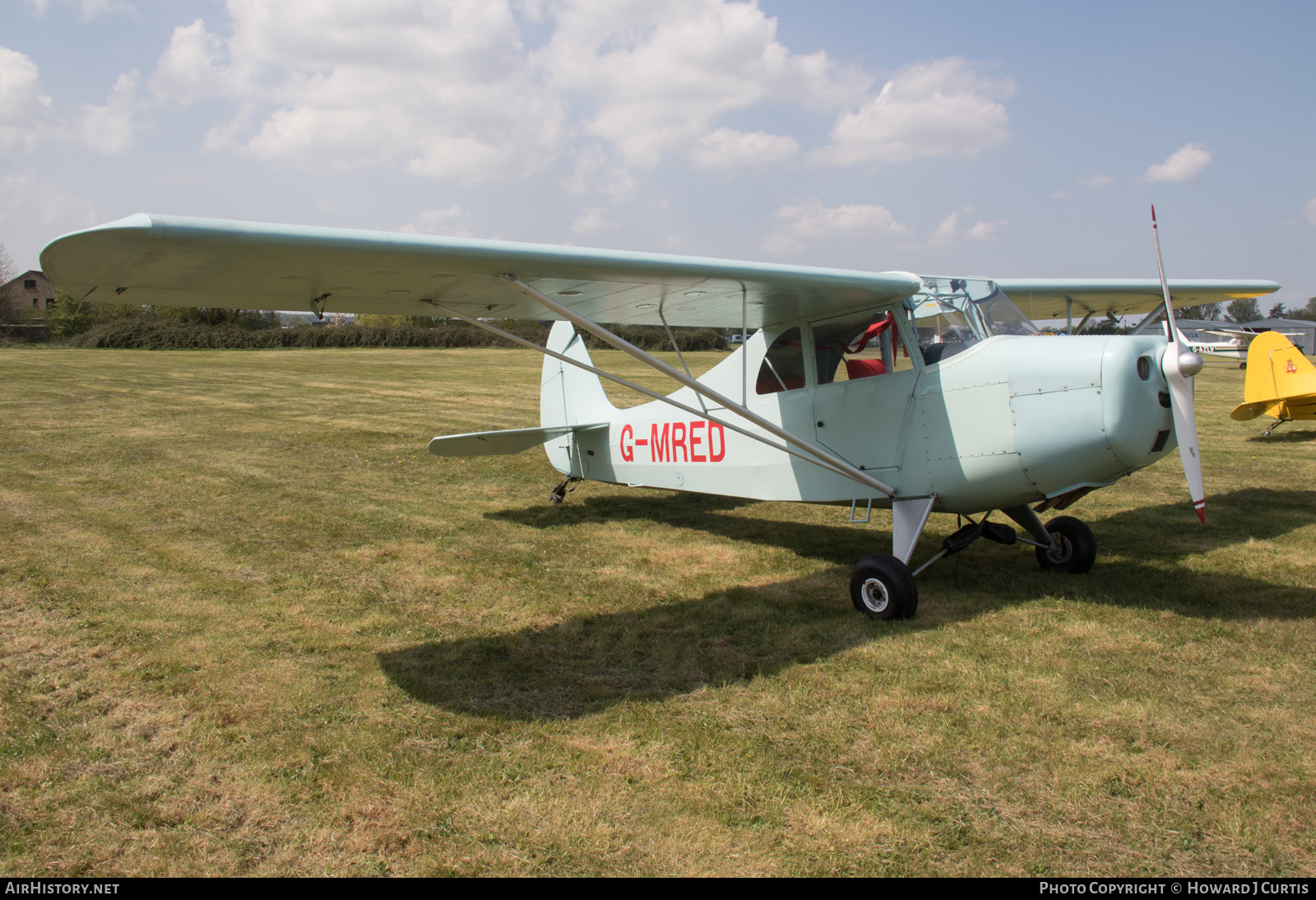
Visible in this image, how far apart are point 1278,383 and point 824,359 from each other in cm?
1031

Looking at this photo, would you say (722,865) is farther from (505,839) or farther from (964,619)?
(964,619)

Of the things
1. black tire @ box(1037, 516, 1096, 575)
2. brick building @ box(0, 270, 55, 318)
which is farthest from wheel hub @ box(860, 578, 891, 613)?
brick building @ box(0, 270, 55, 318)

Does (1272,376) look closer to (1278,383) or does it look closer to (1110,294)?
(1278,383)

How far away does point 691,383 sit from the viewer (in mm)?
5207

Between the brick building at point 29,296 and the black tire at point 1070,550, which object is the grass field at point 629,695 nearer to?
the black tire at point 1070,550

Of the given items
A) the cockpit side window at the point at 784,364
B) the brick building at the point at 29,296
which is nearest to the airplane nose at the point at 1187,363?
the cockpit side window at the point at 784,364

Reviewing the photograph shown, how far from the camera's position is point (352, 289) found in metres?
4.54

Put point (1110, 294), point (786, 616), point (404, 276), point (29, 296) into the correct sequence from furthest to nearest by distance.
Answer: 1. point (29, 296)
2. point (1110, 294)
3. point (786, 616)
4. point (404, 276)

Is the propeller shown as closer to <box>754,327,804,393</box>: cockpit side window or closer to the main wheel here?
the main wheel

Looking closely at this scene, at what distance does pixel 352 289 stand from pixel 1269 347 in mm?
13651

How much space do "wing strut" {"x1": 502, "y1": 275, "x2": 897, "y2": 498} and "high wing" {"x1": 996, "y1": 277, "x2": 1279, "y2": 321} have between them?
2.69 metres

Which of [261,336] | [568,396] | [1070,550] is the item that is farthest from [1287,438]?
[261,336]

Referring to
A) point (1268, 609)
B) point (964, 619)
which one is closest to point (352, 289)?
point (964, 619)

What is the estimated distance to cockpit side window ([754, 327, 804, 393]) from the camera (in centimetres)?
612
